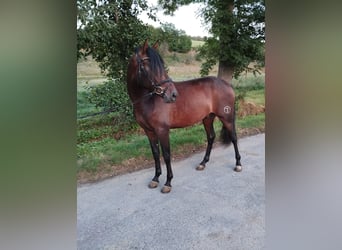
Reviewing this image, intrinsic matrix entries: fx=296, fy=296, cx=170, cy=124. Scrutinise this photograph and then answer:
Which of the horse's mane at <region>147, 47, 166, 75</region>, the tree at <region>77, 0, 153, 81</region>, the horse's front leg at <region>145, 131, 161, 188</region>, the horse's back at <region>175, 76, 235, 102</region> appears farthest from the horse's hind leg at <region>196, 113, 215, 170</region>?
the tree at <region>77, 0, 153, 81</region>

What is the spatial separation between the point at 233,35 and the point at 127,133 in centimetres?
73

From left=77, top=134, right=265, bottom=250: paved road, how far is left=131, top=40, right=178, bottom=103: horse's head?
1.24ft

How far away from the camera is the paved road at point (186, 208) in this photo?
1380 millimetres

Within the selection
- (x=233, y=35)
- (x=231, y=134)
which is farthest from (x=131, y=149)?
(x=233, y=35)

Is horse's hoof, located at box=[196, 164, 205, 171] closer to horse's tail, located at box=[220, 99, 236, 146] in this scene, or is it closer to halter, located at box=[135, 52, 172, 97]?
horse's tail, located at box=[220, 99, 236, 146]

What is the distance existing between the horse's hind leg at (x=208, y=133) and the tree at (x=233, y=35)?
8.8 inches

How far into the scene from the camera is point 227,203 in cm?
149

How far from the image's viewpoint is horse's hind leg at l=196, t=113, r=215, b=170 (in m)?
1.52

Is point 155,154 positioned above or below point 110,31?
below

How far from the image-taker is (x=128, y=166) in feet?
4.77

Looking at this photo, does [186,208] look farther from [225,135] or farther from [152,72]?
[152,72]
